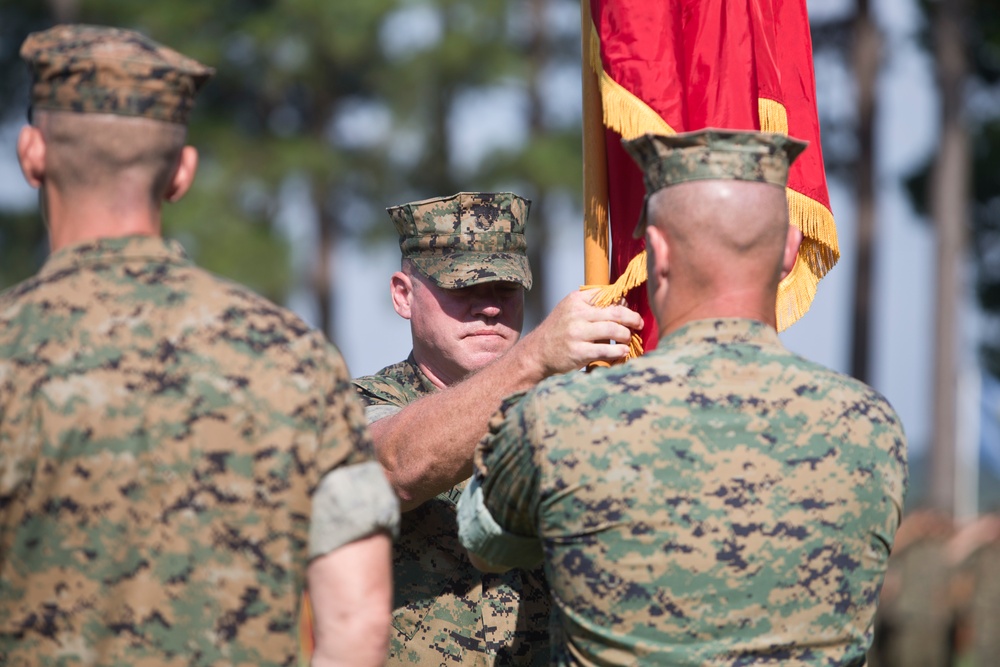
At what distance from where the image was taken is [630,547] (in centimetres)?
294

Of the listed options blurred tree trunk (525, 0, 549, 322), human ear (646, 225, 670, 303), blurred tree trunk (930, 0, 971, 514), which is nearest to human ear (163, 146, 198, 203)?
human ear (646, 225, 670, 303)

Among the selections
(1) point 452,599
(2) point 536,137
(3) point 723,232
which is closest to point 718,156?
(3) point 723,232

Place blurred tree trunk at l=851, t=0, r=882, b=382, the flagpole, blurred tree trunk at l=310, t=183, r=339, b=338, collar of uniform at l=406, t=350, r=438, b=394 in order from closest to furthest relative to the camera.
Result: the flagpole
collar of uniform at l=406, t=350, r=438, b=394
blurred tree trunk at l=851, t=0, r=882, b=382
blurred tree trunk at l=310, t=183, r=339, b=338

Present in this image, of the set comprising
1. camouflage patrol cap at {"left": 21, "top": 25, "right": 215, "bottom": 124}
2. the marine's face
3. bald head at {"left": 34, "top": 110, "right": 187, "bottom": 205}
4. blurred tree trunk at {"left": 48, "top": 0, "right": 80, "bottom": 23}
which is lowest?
the marine's face

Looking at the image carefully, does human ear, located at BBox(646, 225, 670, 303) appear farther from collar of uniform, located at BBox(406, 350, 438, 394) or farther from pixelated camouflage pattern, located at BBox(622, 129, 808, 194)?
collar of uniform, located at BBox(406, 350, 438, 394)

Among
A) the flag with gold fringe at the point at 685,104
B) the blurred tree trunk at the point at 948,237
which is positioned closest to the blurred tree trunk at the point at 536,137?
the blurred tree trunk at the point at 948,237

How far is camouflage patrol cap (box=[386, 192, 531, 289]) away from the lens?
15.0ft

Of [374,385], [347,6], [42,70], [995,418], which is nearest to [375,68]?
[347,6]

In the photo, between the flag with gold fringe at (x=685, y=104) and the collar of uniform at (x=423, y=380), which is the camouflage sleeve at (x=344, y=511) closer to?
the flag with gold fringe at (x=685, y=104)

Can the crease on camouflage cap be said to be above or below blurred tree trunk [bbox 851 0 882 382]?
above

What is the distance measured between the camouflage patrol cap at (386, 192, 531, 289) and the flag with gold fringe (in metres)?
0.38

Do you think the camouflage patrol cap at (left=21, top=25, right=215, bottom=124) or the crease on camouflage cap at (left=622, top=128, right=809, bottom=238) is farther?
the crease on camouflage cap at (left=622, top=128, right=809, bottom=238)

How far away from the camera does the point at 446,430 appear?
399cm

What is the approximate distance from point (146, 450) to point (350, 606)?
460 mm
